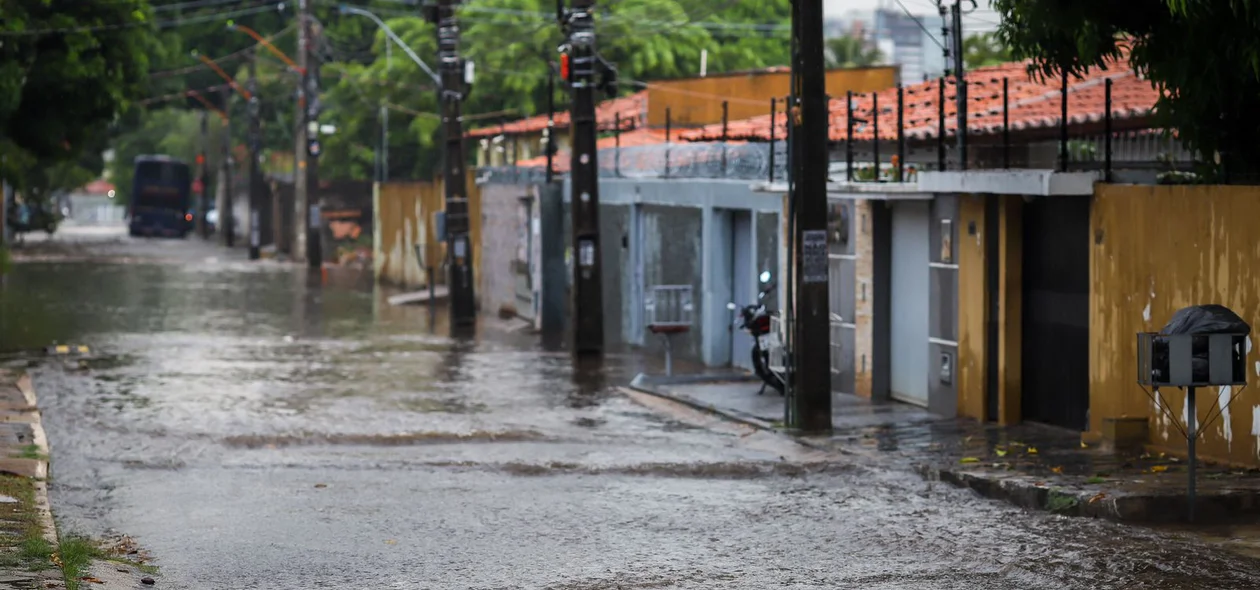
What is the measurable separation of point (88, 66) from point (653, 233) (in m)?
9.86

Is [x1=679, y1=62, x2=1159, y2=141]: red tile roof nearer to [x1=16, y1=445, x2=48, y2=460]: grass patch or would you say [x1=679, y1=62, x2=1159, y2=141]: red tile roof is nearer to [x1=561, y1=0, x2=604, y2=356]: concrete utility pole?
[x1=561, y1=0, x2=604, y2=356]: concrete utility pole

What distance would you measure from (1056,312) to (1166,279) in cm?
220

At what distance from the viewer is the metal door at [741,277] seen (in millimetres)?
24314

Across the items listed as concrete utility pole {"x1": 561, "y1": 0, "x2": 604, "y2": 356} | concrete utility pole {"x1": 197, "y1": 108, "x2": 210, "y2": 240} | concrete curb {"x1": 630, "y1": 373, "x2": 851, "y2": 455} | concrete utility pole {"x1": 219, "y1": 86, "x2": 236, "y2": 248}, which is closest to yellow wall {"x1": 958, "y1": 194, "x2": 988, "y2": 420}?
concrete curb {"x1": 630, "y1": 373, "x2": 851, "y2": 455}

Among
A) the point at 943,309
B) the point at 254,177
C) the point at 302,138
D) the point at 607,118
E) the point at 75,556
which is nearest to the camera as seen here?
the point at 75,556

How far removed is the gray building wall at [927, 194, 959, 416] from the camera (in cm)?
1870

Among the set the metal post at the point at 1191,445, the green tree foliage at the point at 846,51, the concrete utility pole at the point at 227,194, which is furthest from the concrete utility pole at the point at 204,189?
the metal post at the point at 1191,445

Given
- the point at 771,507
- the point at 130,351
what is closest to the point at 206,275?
the point at 130,351

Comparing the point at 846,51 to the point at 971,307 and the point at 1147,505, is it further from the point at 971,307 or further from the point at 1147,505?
the point at 1147,505

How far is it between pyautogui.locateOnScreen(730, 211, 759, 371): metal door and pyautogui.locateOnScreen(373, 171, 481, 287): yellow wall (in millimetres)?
18930

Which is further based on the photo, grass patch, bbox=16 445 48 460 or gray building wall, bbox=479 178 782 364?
gray building wall, bbox=479 178 782 364

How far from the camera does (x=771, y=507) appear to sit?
523 inches

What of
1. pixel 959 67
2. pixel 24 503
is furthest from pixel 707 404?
pixel 24 503

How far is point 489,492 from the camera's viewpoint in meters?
14.0
